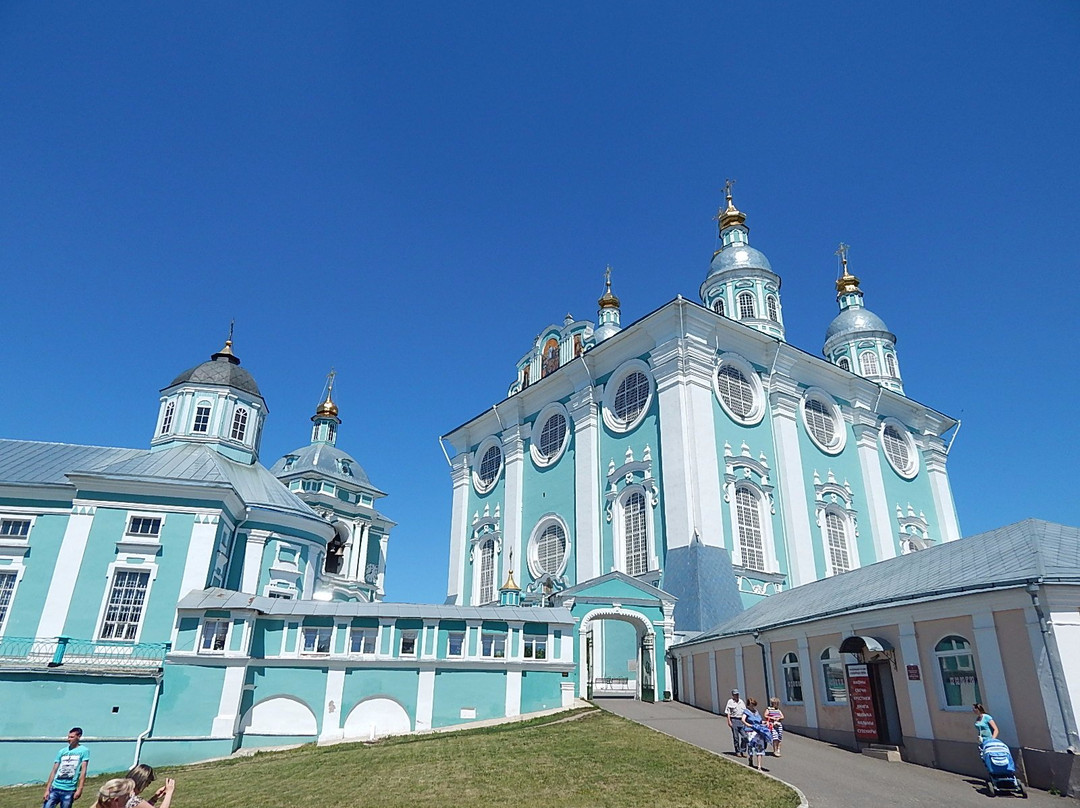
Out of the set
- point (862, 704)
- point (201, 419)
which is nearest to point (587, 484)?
point (201, 419)

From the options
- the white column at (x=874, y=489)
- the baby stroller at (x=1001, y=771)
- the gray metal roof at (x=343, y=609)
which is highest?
the white column at (x=874, y=489)

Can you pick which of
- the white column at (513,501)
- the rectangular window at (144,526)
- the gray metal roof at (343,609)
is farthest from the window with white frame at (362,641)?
the white column at (513,501)

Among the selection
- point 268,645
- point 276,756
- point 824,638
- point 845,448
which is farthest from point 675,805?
point 845,448

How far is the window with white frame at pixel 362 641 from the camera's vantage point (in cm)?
1719

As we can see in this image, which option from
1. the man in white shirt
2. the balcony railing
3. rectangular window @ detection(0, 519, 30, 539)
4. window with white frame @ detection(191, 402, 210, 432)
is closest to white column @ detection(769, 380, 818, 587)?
the man in white shirt

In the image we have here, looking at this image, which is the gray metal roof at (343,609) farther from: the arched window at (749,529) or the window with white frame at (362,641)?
the arched window at (749,529)

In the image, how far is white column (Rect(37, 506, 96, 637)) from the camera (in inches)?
682

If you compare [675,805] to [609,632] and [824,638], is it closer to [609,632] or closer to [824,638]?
[824,638]

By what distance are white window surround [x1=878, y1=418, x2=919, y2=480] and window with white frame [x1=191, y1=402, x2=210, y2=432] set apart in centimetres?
2912

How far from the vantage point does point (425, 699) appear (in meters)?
17.0

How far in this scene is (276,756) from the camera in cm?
1488

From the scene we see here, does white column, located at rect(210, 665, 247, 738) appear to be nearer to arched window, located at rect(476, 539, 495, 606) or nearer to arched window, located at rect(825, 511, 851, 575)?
arched window, located at rect(476, 539, 495, 606)

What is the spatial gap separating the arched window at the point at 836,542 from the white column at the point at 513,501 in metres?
12.7

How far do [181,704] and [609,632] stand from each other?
14.0 metres
